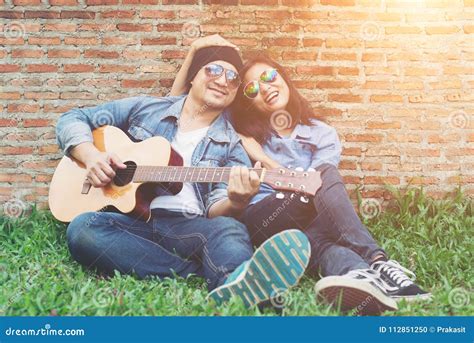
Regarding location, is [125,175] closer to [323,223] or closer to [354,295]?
[323,223]

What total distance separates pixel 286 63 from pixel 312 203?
86 cm

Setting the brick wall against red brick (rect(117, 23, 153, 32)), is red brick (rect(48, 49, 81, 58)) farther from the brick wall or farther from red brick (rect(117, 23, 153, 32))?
red brick (rect(117, 23, 153, 32))

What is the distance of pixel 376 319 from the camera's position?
2754 millimetres

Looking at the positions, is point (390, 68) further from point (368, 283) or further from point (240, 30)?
point (368, 283)

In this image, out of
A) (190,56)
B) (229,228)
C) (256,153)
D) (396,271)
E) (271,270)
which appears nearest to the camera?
(271,270)

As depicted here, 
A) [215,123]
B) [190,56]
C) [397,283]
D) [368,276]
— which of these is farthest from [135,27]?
[397,283]

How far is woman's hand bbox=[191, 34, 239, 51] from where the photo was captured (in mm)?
3438

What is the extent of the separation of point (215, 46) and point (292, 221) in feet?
3.46

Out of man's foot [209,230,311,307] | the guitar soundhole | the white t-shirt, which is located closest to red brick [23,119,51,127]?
the guitar soundhole

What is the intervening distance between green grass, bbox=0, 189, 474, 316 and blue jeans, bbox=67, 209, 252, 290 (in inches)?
2.6

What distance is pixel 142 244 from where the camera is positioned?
10.2ft

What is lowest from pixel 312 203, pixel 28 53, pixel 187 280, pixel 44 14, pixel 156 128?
pixel 187 280

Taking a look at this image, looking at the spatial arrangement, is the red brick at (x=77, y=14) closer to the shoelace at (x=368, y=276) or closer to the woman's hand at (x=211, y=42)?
the woman's hand at (x=211, y=42)

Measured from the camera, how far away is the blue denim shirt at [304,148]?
3348mm
